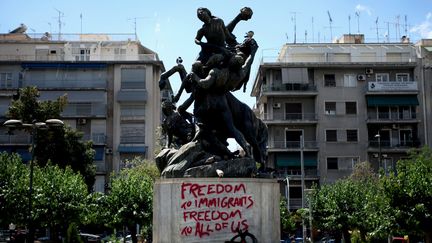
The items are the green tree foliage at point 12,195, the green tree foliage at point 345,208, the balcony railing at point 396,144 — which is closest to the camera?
the green tree foliage at point 12,195

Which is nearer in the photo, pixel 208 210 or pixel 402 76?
pixel 208 210

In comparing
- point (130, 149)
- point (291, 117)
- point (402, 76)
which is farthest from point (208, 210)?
point (402, 76)

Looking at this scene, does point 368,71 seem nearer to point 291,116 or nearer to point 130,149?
point 291,116

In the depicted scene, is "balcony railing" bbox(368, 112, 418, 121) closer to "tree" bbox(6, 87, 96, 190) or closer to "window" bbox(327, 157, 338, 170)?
"window" bbox(327, 157, 338, 170)

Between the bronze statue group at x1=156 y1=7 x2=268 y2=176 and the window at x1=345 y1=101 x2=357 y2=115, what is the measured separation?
4924 cm

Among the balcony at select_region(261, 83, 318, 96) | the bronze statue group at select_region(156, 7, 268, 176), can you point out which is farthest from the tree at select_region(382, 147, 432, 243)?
the balcony at select_region(261, 83, 318, 96)

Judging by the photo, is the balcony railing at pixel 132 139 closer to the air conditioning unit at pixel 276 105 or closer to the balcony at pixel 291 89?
the balcony at pixel 291 89

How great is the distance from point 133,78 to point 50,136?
56.9ft

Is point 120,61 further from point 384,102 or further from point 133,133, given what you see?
point 384,102

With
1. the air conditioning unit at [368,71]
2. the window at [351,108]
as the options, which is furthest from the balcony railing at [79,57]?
the air conditioning unit at [368,71]

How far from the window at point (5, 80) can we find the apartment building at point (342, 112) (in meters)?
25.8

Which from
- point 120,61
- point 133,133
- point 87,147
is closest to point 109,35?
point 120,61

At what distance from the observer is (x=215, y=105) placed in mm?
12820

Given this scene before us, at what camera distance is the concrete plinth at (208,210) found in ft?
38.0
